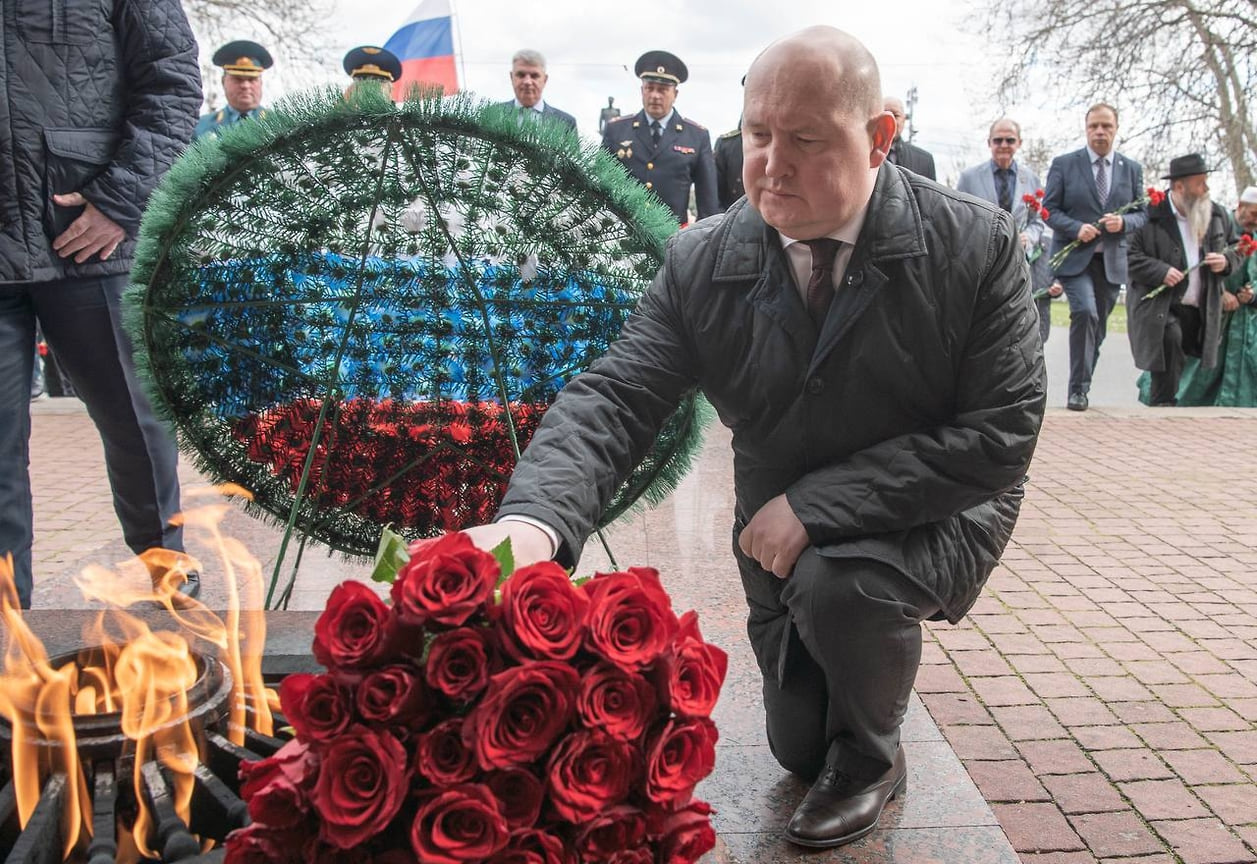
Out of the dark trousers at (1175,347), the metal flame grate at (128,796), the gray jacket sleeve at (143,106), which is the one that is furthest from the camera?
the dark trousers at (1175,347)

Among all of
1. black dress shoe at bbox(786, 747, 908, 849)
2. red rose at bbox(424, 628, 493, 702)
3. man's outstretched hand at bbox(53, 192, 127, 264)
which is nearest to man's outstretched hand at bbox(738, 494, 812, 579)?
black dress shoe at bbox(786, 747, 908, 849)

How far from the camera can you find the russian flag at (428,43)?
6.74m

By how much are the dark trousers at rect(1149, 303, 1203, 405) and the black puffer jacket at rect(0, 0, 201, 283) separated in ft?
28.2

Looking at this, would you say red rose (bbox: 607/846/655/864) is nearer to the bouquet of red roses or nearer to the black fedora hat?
the bouquet of red roses

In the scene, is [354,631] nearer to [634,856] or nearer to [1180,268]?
[634,856]

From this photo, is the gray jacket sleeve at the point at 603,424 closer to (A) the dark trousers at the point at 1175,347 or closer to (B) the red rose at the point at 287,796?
(B) the red rose at the point at 287,796

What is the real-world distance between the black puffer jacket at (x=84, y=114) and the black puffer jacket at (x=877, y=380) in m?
1.91

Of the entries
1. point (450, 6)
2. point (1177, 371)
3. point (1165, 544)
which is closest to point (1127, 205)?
point (1177, 371)

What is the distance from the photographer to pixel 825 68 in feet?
7.14

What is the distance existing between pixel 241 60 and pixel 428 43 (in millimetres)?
2011

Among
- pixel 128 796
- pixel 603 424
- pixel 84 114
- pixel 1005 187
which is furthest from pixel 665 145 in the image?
pixel 128 796

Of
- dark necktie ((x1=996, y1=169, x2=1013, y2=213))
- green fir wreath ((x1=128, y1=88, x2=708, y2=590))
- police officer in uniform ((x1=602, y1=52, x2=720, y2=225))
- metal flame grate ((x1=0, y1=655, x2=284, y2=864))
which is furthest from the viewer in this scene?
dark necktie ((x1=996, y1=169, x2=1013, y2=213))

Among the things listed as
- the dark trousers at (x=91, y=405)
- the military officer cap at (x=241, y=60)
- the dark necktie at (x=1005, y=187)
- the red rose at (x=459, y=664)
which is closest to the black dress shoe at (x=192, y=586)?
the dark trousers at (x=91, y=405)

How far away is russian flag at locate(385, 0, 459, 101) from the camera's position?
265 inches
